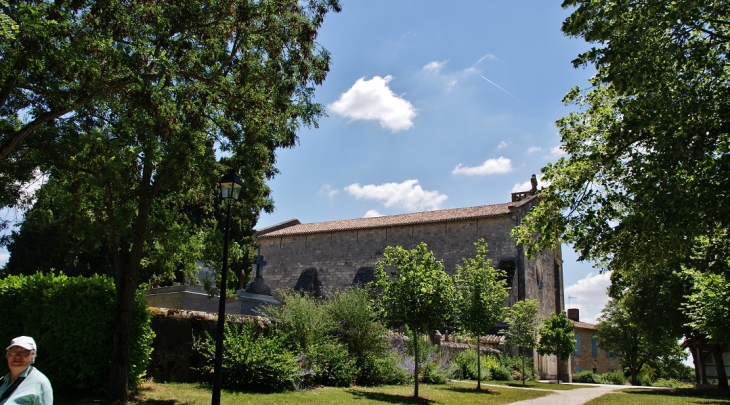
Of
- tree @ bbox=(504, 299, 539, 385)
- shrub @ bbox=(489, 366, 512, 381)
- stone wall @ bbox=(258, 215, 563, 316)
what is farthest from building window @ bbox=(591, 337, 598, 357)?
tree @ bbox=(504, 299, 539, 385)

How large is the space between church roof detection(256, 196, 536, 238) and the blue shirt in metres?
27.3

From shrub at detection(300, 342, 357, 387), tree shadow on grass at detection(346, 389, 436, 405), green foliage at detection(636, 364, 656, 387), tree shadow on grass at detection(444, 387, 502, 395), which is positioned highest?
shrub at detection(300, 342, 357, 387)

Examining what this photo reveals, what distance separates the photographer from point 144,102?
882 centimetres

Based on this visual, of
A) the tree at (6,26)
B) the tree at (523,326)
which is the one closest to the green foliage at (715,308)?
the tree at (523,326)

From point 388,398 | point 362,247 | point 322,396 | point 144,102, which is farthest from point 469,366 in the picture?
point 144,102

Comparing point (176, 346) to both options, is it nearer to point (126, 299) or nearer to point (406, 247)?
point (126, 299)

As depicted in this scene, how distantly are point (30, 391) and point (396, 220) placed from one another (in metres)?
31.3

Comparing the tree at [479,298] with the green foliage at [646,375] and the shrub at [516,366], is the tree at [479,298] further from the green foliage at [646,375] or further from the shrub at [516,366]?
the green foliage at [646,375]

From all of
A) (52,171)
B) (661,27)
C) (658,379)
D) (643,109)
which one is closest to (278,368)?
(52,171)

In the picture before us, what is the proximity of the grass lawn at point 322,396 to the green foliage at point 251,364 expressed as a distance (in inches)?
17.8

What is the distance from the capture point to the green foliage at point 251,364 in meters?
11.7

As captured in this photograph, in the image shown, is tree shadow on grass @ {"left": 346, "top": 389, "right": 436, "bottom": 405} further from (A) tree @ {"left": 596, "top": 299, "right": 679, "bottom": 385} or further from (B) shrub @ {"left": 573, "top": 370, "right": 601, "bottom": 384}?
(A) tree @ {"left": 596, "top": 299, "right": 679, "bottom": 385}

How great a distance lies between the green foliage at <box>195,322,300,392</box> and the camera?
11727mm

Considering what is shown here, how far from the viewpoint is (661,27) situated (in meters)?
8.04
